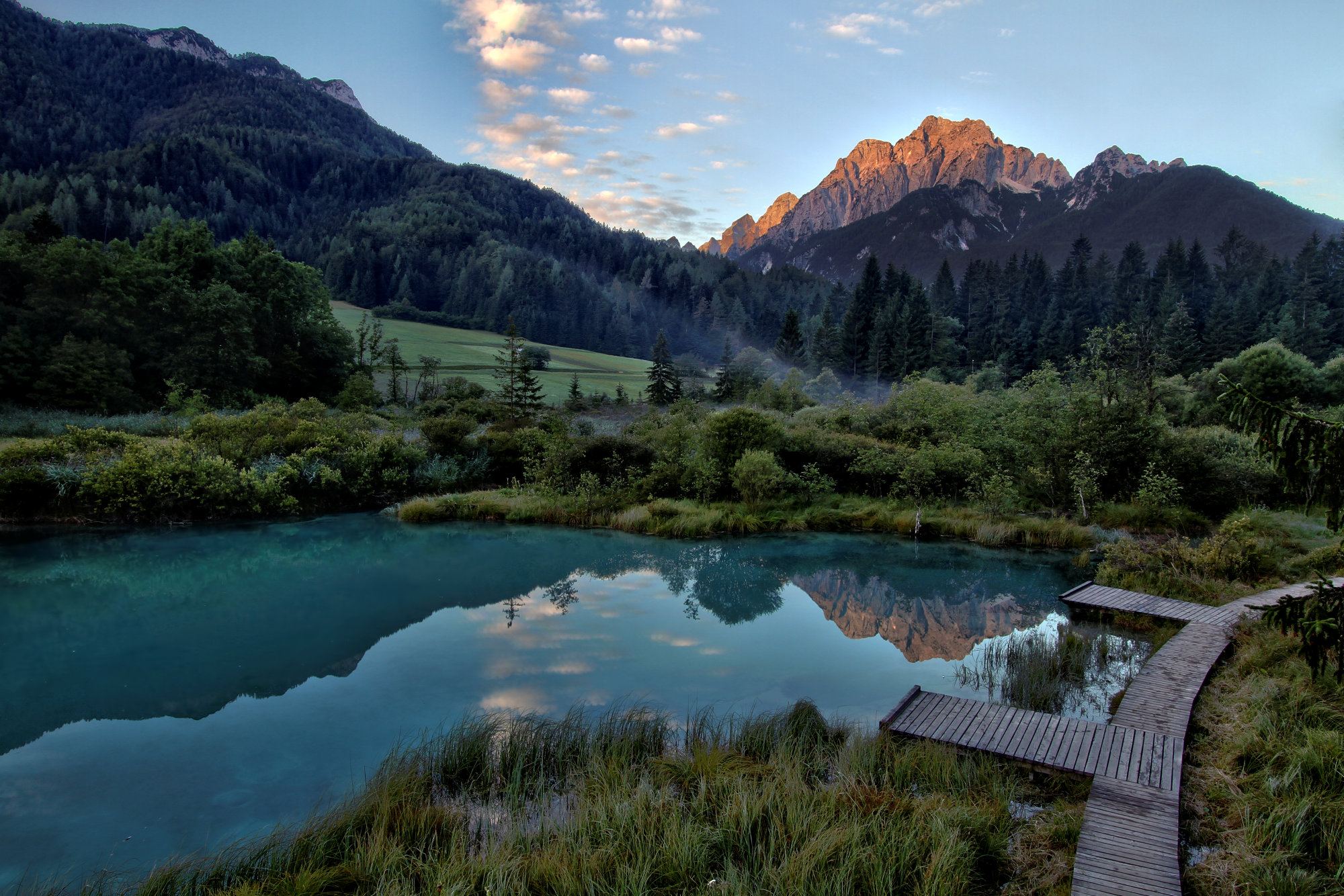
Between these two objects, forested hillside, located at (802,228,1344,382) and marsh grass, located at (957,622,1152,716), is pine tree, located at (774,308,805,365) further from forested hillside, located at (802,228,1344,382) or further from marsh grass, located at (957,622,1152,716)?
marsh grass, located at (957,622,1152,716)

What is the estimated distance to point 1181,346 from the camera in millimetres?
47125

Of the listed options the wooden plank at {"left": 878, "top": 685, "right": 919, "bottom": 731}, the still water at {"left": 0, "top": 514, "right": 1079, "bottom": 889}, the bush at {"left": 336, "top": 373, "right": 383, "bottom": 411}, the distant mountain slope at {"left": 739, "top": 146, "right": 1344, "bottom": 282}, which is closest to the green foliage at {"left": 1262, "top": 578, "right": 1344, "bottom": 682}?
the wooden plank at {"left": 878, "top": 685, "right": 919, "bottom": 731}

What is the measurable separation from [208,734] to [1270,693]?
11418 millimetres

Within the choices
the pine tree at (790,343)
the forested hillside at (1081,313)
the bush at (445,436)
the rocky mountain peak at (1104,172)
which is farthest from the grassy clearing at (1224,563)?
the rocky mountain peak at (1104,172)

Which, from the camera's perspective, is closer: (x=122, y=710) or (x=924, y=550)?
(x=122, y=710)

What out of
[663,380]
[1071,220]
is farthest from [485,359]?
[1071,220]

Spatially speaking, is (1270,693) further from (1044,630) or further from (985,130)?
(985,130)

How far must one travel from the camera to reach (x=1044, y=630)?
37.3ft

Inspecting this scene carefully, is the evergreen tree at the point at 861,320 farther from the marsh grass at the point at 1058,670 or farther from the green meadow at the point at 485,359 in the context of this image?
the marsh grass at the point at 1058,670

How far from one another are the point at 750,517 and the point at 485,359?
155 ft

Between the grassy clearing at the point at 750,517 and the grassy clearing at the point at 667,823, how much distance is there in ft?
36.6

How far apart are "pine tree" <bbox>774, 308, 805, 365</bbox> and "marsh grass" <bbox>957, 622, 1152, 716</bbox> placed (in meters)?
46.8

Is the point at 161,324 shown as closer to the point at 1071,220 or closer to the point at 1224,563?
the point at 1224,563

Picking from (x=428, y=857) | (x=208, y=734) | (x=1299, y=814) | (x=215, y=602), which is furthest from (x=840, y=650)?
(x=215, y=602)
